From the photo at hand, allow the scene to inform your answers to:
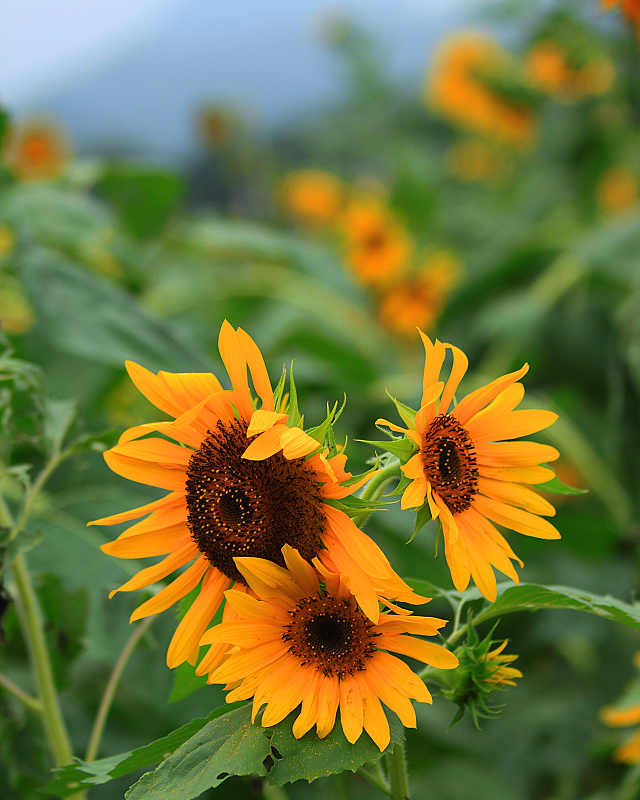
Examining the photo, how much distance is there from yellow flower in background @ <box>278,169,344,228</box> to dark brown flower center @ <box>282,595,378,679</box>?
1876 millimetres

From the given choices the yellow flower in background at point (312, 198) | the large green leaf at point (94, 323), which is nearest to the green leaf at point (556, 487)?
the large green leaf at point (94, 323)

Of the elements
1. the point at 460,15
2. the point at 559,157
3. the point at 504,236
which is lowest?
the point at 504,236

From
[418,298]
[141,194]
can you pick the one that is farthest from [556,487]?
[418,298]

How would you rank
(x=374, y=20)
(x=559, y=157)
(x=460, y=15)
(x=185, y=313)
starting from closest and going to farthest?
(x=185, y=313) < (x=559, y=157) < (x=460, y=15) < (x=374, y=20)

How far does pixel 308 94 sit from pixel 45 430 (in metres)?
3.22

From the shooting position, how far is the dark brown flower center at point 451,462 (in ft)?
0.92

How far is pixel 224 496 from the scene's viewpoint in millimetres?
291

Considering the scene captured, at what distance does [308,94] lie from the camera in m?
3.34

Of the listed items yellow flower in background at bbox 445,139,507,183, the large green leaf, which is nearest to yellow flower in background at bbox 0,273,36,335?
the large green leaf

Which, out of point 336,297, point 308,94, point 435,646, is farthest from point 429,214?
point 308,94

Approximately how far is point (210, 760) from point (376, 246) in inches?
53.0

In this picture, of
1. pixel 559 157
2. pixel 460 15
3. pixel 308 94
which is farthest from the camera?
pixel 308 94

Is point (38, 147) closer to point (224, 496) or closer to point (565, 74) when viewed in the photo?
point (565, 74)

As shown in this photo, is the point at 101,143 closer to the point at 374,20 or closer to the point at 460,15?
the point at 374,20
